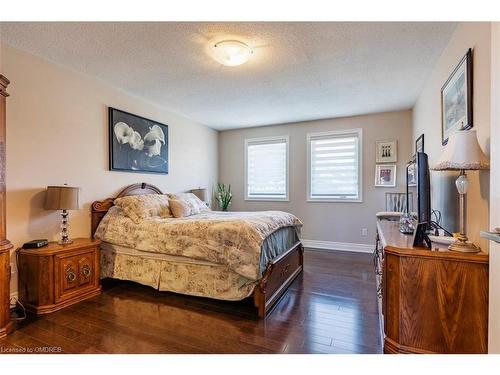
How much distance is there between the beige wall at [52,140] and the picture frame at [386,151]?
3.94 meters

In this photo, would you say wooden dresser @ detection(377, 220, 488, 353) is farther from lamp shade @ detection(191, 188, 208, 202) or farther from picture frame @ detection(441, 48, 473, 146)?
Result: lamp shade @ detection(191, 188, 208, 202)

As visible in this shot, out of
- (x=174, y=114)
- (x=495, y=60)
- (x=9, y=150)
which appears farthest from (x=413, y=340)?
(x=174, y=114)

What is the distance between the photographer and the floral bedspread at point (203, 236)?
2305 millimetres

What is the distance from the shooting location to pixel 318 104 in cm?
396

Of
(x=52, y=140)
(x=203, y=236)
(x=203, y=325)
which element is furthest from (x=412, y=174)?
(x=52, y=140)

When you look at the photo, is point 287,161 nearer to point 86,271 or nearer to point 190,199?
point 190,199

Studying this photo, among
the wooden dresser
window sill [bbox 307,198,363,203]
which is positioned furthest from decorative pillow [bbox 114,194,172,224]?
window sill [bbox 307,198,363,203]

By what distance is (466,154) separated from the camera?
4.93 feet

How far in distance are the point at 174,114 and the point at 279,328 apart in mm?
3756

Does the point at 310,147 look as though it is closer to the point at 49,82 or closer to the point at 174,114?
the point at 174,114

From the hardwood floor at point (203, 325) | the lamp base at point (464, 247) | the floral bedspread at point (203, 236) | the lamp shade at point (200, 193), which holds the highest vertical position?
the lamp shade at point (200, 193)

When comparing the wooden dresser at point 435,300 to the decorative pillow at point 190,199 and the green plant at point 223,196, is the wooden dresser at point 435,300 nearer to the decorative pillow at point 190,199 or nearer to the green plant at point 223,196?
the decorative pillow at point 190,199

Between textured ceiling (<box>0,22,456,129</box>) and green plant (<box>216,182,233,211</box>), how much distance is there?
6.81 feet

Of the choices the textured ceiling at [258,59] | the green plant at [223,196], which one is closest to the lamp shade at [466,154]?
the textured ceiling at [258,59]
